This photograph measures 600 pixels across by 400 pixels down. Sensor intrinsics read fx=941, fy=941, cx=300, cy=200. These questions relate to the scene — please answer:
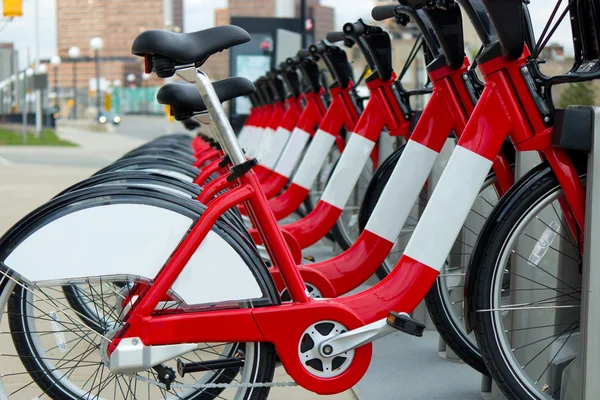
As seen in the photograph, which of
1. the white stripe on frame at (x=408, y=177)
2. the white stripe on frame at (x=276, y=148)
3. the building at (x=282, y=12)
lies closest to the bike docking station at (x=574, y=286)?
the white stripe on frame at (x=408, y=177)

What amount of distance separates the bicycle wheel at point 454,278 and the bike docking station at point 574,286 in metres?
0.16

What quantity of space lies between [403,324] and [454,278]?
943mm

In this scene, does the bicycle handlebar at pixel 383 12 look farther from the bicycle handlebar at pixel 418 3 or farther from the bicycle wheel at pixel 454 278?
the bicycle wheel at pixel 454 278

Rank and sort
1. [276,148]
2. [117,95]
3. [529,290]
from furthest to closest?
[117,95] → [276,148] → [529,290]

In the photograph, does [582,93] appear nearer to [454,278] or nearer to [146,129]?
[454,278]

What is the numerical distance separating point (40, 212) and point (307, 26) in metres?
12.7

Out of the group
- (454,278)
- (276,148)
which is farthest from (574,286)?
(276,148)

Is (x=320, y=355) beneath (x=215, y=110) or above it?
beneath

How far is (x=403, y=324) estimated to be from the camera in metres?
2.61

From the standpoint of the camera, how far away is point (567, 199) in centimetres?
257

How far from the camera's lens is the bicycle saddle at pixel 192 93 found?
265cm

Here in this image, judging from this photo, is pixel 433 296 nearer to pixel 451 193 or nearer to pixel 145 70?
pixel 451 193

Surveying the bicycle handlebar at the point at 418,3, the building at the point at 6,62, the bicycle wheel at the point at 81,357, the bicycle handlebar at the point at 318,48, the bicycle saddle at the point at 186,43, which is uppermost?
the building at the point at 6,62

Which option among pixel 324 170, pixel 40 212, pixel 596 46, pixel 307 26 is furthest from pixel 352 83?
pixel 307 26
